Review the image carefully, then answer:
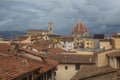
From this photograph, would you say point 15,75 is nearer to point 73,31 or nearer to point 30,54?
point 30,54

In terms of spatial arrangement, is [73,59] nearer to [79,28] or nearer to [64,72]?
[64,72]

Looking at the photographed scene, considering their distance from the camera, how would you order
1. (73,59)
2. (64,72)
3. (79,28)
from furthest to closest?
(79,28) < (73,59) < (64,72)

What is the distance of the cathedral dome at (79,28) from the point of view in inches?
6032

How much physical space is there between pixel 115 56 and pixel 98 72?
1881 millimetres

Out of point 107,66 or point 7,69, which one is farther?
point 107,66

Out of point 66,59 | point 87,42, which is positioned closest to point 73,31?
point 87,42

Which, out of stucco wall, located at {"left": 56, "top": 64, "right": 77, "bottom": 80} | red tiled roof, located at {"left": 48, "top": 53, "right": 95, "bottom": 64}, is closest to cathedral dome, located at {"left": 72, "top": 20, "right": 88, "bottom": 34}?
red tiled roof, located at {"left": 48, "top": 53, "right": 95, "bottom": 64}

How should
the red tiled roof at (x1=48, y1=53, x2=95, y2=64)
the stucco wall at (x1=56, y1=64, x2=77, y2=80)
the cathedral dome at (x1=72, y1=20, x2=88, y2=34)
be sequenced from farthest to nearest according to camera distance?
the cathedral dome at (x1=72, y1=20, x2=88, y2=34)
the red tiled roof at (x1=48, y1=53, x2=95, y2=64)
the stucco wall at (x1=56, y1=64, x2=77, y2=80)

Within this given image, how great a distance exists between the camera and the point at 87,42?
10406 centimetres

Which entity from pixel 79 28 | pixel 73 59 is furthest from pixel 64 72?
pixel 79 28

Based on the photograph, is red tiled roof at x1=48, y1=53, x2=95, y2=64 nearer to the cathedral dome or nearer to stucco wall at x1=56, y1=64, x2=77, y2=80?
stucco wall at x1=56, y1=64, x2=77, y2=80

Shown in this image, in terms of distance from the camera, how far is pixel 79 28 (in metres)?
155

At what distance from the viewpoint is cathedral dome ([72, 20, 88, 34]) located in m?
153

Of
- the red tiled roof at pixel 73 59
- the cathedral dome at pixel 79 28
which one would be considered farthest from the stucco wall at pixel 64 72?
the cathedral dome at pixel 79 28
